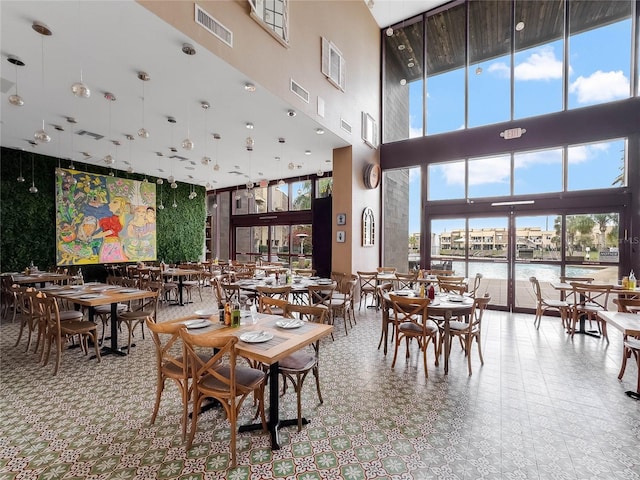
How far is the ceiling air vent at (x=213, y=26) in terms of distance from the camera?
147 inches

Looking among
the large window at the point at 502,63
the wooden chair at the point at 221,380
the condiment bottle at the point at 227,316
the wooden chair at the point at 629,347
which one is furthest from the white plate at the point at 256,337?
the large window at the point at 502,63

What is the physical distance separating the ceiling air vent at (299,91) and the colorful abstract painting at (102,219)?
715 centimetres

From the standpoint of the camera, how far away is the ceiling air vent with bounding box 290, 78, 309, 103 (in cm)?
539

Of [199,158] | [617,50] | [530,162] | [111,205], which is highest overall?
[617,50]

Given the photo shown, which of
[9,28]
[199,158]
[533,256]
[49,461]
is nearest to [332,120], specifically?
[199,158]

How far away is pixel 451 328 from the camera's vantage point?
3908 mm

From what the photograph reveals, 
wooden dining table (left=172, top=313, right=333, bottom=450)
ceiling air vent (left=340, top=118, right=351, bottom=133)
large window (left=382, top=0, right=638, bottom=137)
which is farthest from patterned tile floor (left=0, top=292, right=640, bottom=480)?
large window (left=382, top=0, right=638, bottom=137)

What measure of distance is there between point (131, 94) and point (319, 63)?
11.5 ft

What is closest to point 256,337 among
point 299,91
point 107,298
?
point 107,298

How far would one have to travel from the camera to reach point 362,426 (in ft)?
8.59

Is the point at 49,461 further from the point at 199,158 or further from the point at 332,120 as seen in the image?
the point at 199,158

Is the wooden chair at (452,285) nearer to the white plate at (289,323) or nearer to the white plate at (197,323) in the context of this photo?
the white plate at (289,323)

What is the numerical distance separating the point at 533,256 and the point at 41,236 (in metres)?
12.2

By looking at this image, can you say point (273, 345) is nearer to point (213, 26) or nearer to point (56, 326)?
point (56, 326)
